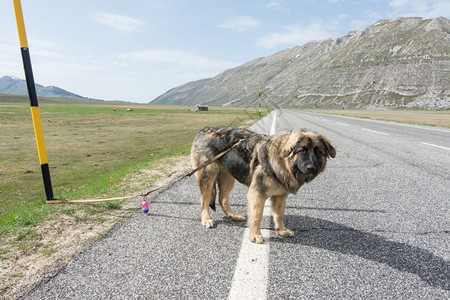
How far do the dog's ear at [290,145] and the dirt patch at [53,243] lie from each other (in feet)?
8.68

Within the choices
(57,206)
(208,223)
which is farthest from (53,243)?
(208,223)

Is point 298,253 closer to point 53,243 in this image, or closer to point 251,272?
point 251,272

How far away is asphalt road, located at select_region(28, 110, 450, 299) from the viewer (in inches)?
92.9

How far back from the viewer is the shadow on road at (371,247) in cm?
264

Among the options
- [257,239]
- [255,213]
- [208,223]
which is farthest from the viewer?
[208,223]

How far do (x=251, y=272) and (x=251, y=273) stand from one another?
2 centimetres

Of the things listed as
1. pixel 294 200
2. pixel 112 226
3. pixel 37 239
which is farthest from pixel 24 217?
pixel 294 200

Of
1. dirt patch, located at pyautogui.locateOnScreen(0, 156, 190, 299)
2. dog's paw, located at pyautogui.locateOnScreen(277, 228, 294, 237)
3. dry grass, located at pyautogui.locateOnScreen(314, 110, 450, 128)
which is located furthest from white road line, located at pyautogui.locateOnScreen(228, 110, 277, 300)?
dry grass, located at pyautogui.locateOnScreen(314, 110, 450, 128)

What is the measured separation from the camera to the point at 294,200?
497 cm

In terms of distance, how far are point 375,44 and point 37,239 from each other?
24102 cm

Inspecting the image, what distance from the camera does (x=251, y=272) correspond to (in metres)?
2.62

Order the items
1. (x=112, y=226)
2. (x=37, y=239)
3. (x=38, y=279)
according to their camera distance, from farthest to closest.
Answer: (x=112, y=226) < (x=37, y=239) < (x=38, y=279)

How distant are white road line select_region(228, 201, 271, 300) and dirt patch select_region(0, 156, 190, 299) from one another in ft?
6.11

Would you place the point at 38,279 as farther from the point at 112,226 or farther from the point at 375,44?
the point at 375,44
